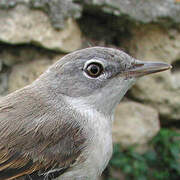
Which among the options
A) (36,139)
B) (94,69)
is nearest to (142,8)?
(94,69)

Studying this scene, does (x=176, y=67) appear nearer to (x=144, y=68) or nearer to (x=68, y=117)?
(x=144, y=68)

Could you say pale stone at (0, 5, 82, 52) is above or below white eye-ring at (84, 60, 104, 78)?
below

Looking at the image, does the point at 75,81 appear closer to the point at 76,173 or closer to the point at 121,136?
the point at 76,173

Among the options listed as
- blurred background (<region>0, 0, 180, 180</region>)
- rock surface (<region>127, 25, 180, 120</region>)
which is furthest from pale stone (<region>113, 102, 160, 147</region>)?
rock surface (<region>127, 25, 180, 120</region>)

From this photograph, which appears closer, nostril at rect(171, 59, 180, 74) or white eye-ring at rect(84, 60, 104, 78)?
white eye-ring at rect(84, 60, 104, 78)

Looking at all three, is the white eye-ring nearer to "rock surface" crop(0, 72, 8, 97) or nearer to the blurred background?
the blurred background

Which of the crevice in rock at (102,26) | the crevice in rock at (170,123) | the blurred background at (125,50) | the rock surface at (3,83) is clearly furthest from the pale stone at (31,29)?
the crevice in rock at (170,123)
